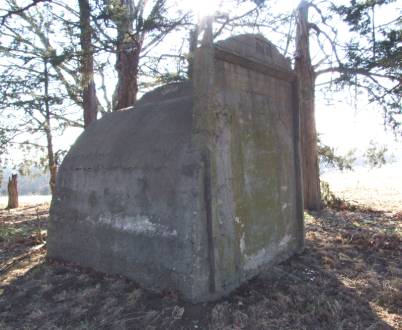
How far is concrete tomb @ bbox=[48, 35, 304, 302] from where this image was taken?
4359 millimetres

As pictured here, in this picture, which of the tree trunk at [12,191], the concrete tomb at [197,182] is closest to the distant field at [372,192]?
the concrete tomb at [197,182]

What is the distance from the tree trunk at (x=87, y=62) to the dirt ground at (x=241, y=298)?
14.5ft

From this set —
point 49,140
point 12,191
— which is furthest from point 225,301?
point 12,191

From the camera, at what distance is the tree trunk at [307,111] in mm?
11176

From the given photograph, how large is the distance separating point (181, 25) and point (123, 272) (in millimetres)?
6900

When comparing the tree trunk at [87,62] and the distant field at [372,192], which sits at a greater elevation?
the tree trunk at [87,62]

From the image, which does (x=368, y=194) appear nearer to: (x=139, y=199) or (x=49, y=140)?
(x=49, y=140)

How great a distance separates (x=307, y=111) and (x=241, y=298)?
26.6 feet

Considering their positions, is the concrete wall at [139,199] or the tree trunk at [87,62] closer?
the concrete wall at [139,199]

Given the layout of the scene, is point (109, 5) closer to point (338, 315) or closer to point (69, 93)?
point (69, 93)

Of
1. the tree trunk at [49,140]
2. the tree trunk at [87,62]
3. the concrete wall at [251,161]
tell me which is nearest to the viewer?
the concrete wall at [251,161]

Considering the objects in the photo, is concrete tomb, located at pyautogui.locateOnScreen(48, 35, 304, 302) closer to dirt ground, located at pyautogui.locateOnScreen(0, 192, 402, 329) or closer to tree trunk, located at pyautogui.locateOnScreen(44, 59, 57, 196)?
dirt ground, located at pyautogui.locateOnScreen(0, 192, 402, 329)

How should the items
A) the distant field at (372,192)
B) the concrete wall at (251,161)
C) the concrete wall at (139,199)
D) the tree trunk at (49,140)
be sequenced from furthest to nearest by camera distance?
the distant field at (372,192), the tree trunk at (49,140), the concrete wall at (251,161), the concrete wall at (139,199)

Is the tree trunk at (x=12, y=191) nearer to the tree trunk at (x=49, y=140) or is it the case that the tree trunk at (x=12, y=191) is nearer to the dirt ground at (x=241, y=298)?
the tree trunk at (x=49, y=140)
